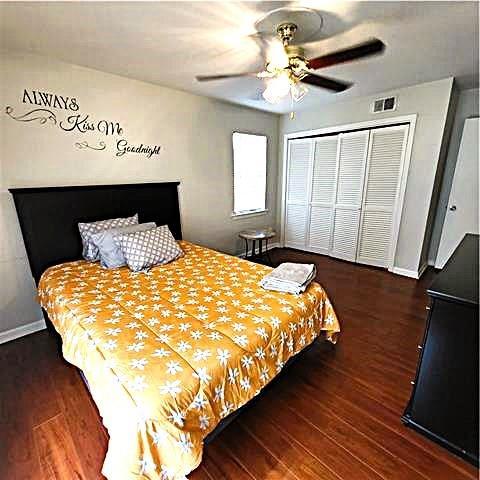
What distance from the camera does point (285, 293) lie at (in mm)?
1854

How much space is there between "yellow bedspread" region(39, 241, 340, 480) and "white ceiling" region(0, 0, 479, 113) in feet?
5.69

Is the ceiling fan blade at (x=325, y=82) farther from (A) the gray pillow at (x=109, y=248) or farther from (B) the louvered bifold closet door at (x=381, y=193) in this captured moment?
(A) the gray pillow at (x=109, y=248)

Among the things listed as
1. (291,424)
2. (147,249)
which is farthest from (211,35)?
(291,424)

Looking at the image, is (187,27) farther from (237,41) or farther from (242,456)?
(242,456)

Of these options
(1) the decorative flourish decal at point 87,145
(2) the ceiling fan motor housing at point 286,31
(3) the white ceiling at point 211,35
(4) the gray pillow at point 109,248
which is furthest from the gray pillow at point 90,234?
(2) the ceiling fan motor housing at point 286,31

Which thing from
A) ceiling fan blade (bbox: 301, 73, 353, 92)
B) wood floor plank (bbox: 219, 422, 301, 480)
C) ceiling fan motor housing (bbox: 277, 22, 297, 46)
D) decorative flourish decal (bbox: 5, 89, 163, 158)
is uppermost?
ceiling fan motor housing (bbox: 277, 22, 297, 46)

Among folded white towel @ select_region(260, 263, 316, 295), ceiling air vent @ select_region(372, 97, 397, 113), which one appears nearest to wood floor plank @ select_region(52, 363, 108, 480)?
folded white towel @ select_region(260, 263, 316, 295)

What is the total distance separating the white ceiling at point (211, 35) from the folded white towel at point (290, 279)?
5.51 feet

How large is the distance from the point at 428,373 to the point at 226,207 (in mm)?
3054

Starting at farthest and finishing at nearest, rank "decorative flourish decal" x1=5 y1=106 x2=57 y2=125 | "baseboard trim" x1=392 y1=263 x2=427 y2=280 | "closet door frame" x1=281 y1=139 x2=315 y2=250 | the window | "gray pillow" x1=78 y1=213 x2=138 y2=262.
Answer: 1. "closet door frame" x1=281 y1=139 x2=315 y2=250
2. the window
3. "baseboard trim" x1=392 y1=263 x2=427 y2=280
4. "gray pillow" x1=78 y1=213 x2=138 y2=262
5. "decorative flourish decal" x1=5 y1=106 x2=57 y2=125

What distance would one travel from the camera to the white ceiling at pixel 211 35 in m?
1.55

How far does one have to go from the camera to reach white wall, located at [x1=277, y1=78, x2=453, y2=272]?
3.01m

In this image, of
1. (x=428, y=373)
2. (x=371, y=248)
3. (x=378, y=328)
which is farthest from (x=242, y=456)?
(x=371, y=248)

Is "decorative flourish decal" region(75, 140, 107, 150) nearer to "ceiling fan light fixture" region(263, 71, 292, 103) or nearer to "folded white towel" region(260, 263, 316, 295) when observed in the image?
"ceiling fan light fixture" region(263, 71, 292, 103)
